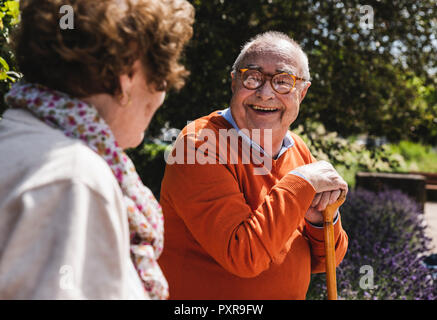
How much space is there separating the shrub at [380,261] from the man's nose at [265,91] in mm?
2100

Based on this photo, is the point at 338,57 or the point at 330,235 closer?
the point at 330,235

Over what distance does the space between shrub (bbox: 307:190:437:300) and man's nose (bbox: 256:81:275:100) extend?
2100 millimetres

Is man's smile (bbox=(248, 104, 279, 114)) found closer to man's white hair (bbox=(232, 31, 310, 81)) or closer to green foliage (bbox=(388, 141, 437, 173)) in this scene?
man's white hair (bbox=(232, 31, 310, 81))

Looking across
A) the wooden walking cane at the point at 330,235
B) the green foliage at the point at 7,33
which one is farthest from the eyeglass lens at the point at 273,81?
the green foliage at the point at 7,33

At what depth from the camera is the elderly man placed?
1.63m

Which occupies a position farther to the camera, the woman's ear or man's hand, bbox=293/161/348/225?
man's hand, bbox=293/161/348/225

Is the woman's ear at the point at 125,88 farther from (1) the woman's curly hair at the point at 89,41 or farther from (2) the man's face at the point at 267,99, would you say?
(2) the man's face at the point at 267,99

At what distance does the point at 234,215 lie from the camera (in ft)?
5.38

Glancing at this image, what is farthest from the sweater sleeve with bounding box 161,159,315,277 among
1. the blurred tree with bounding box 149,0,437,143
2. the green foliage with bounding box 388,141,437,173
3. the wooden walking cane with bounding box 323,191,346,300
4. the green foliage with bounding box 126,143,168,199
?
the green foliage with bounding box 388,141,437,173

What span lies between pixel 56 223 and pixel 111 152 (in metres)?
0.25

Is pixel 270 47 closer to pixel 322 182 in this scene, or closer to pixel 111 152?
pixel 322 182

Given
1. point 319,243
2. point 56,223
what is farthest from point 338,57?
point 56,223

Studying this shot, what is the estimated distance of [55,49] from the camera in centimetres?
109
